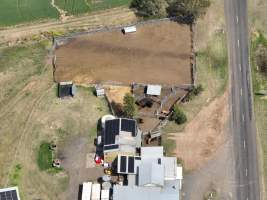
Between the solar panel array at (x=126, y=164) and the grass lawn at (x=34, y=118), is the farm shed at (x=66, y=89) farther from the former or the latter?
the solar panel array at (x=126, y=164)

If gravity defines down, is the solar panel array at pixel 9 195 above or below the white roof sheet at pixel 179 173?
below

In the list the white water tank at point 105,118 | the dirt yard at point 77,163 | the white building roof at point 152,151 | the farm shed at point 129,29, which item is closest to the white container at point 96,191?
the dirt yard at point 77,163

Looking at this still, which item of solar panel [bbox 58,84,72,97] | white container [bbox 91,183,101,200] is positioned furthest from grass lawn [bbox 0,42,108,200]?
white container [bbox 91,183,101,200]

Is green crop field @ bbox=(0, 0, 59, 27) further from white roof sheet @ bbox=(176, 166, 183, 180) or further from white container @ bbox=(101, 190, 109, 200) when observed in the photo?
white roof sheet @ bbox=(176, 166, 183, 180)

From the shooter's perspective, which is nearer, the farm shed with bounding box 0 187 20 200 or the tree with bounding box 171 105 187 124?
the farm shed with bounding box 0 187 20 200

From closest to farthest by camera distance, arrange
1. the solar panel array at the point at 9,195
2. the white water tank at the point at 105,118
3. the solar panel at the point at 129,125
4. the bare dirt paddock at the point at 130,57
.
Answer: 1. the solar panel array at the point at 9,195
2. the solar panel at the point at 129,125
3. the white water tank at the point at 105,118
4. the bare dirt paddock at the point at 130,57

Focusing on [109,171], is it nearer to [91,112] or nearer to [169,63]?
[91,112]

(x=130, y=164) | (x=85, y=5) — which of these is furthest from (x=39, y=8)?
(x=130, y=164)
